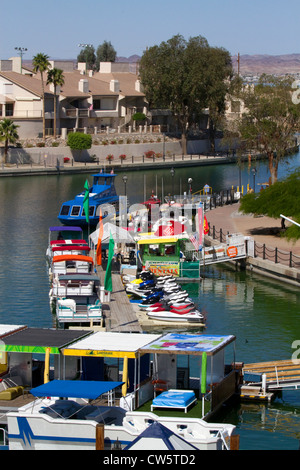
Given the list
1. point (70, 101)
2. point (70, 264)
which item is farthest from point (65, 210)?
point (70, 101)

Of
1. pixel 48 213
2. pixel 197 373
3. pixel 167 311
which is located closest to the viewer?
pixel 197 373

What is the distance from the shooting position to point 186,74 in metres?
114

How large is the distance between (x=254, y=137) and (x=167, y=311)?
3811cm

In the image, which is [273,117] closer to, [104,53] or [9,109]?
[9,109]

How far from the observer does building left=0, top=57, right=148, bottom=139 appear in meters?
116

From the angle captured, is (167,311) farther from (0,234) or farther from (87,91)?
(87,91)

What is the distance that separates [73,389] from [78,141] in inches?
3440

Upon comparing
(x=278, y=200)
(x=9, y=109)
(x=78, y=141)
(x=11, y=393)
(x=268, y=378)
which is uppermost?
(x=9, y=109)

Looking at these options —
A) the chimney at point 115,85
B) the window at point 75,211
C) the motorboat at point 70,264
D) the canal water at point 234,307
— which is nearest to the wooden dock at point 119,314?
the motorboat at point 70,264

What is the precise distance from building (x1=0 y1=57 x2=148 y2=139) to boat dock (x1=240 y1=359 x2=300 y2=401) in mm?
85838

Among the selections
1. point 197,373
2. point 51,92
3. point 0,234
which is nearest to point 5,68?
point 51,92

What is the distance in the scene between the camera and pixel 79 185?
94.9 m
